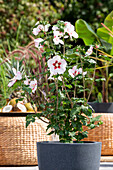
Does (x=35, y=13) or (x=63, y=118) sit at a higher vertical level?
(x=35, y=13)

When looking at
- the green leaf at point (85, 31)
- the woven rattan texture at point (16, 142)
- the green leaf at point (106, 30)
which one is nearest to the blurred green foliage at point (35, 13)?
the green leaf at point (85, 31)

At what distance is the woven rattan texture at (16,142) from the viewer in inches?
91.9

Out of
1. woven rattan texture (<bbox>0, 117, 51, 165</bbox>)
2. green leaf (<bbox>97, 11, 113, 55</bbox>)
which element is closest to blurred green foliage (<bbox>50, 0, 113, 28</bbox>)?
green leaf (<bbox>97, 11, 113, 55</bbox>)

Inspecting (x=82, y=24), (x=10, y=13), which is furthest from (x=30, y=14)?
(x=82, y=24)

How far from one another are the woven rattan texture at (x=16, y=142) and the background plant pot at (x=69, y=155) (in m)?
0.58

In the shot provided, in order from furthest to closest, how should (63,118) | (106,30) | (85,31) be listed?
(85,31) < (106,30) < (63,118)

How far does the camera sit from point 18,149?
2336 mm

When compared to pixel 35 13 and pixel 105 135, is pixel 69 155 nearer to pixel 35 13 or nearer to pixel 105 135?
pixel 105 135

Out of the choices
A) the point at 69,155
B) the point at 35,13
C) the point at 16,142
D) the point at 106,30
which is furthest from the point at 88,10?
the point at 69,155

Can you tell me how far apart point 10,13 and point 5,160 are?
326 centimetres

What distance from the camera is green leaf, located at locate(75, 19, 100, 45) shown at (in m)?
3.26

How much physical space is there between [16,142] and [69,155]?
0.71 meters

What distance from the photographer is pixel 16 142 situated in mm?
2338

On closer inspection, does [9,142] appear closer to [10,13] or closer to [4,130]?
[4,130]
